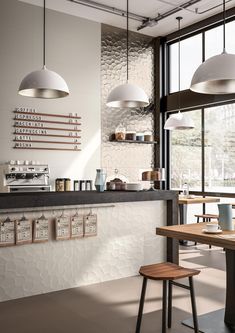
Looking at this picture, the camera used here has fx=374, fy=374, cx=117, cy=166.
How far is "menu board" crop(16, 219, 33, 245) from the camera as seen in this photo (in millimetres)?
3553

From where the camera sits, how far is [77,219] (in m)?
3.94

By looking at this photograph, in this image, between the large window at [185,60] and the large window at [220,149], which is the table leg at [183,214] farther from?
the large window at [185,60]

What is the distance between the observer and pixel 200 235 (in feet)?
8.16

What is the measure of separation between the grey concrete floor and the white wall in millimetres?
2703

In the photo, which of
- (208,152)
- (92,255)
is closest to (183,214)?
(208,152)

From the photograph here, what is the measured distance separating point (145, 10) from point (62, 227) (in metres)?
4.27

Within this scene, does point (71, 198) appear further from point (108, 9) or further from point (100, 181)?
point (108, 9)

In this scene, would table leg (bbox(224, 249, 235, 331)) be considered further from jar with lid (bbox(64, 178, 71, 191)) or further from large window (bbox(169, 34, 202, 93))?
large window (bbox(169, 34, 202, 93))

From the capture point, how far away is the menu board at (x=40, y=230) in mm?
3664

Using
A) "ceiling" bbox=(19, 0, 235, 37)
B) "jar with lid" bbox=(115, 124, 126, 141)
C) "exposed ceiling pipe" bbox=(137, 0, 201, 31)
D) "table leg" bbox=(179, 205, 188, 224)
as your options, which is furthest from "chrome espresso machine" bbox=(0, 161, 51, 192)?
"exposed ceiling pipe" bbox=(137, 0, 201, 31)

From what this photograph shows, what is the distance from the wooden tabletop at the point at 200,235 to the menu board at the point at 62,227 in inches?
52.9

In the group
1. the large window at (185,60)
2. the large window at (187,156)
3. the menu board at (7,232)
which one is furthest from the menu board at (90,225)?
the large window at (185,60)

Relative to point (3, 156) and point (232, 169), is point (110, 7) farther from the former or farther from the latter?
point (232, 169)

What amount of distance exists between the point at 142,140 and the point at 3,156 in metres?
2.69
